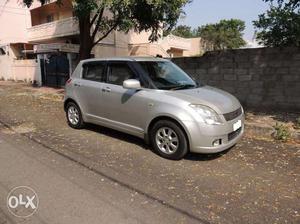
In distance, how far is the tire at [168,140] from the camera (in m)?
5.30

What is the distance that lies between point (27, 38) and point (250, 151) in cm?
2526

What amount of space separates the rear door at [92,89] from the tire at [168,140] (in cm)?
155

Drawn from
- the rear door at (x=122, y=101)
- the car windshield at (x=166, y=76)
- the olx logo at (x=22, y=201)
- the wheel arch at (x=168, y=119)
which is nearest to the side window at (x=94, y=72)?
the rear door at (x=122, y=101)

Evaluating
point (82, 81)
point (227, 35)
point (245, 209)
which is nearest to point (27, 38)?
point (82, 81)

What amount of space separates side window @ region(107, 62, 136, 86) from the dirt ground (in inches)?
47.7

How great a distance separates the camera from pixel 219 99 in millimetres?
5594

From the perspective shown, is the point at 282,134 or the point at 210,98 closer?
the point at 210,98

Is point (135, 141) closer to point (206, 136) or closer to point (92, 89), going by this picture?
point (92, 89)

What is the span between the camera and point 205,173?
4.96 m

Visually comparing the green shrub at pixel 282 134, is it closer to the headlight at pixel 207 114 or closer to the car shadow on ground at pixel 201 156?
the car shadow on ground at pixel 201 156

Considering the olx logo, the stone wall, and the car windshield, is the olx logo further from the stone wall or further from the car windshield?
the stone wall

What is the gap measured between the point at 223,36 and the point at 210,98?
45.0 metres

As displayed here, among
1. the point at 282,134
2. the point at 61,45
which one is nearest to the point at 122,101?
the point at 282,134

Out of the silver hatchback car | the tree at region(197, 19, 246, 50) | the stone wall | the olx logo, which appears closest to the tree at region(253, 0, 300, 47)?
the stone wall
